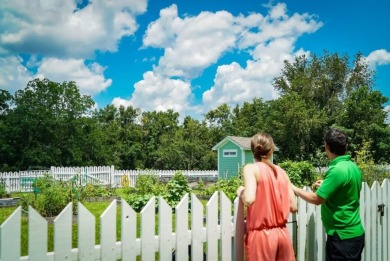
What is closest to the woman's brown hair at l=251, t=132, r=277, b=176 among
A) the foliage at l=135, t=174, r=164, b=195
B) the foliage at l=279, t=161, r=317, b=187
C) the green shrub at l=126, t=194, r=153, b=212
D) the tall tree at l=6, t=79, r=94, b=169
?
the green shrub at l=126, t=194, r=153, b=212

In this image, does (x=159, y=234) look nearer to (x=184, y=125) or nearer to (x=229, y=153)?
(x=229, y=153)

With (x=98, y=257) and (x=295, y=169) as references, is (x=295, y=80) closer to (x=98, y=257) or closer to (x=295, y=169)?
(x=295, y=169)

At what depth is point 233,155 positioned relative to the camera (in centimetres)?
3456

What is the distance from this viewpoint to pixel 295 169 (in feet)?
52.0

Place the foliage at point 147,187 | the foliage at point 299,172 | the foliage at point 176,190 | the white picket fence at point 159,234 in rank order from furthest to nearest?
the foliage at point 299,172, the foliage at point 147,187, the foliage at point 176,190, the white picket fence at point 159,234

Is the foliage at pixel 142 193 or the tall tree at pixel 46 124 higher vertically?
the tall tree at pixel 46 124

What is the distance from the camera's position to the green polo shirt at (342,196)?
3.13 m

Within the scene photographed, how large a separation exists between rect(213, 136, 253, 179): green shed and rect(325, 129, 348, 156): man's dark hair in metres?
30.1

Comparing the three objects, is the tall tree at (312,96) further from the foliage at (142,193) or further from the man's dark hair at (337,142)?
the man's dark hair at (337,142)

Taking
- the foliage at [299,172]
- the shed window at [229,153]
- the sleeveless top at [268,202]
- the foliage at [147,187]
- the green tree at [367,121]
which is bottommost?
the foliage at [147,187]

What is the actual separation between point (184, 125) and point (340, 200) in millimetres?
56899

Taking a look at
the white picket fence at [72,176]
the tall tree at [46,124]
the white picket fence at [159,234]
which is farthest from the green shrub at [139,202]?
the tall tree at [46,124]

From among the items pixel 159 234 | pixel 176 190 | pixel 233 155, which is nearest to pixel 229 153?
pixel 233 155

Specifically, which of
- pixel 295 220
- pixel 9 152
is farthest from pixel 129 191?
pixel 9 152
